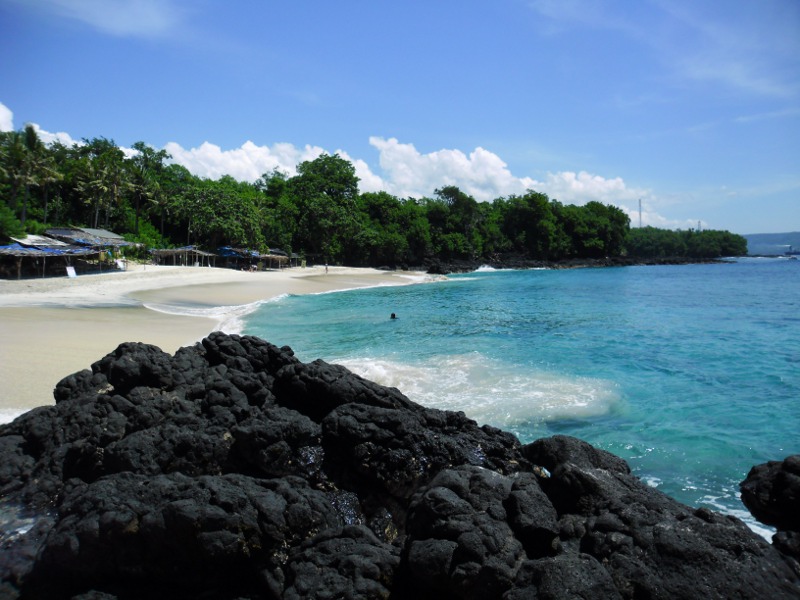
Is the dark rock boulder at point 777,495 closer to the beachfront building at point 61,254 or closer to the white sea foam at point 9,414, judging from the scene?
the white sea foam at point 9,414

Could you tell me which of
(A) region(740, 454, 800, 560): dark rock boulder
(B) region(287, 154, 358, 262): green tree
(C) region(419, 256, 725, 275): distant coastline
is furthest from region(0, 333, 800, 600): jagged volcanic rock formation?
(C) region(419, 256, 725, 275): distant coastline

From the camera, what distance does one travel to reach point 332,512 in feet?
17.2

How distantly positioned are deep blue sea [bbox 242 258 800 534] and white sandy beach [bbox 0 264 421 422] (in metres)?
3.45

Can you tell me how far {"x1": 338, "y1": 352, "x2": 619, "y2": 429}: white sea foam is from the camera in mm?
10273

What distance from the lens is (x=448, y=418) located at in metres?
7.26

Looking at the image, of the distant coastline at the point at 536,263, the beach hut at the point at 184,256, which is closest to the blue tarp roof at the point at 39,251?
Result: the beach hut at the point at 184,256

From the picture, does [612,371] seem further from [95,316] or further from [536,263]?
[536,263]

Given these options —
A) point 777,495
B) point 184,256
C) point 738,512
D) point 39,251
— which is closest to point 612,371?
point 738,512

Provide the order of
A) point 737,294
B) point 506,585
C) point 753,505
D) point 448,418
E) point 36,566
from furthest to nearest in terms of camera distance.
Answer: point 737,294, point 448,418, point 753,505, point 36,566, point 506,585

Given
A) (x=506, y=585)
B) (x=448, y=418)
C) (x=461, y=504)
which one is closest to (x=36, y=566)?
(x=461, y=504)

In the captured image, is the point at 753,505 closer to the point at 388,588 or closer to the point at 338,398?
the point at 388,588

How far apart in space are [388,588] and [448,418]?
3.18 m

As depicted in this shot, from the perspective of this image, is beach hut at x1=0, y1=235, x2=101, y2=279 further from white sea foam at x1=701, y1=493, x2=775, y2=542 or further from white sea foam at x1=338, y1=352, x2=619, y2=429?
white sea foam at x1=701, y1=493, x2=775, y2=542

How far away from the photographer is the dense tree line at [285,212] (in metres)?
46.4
